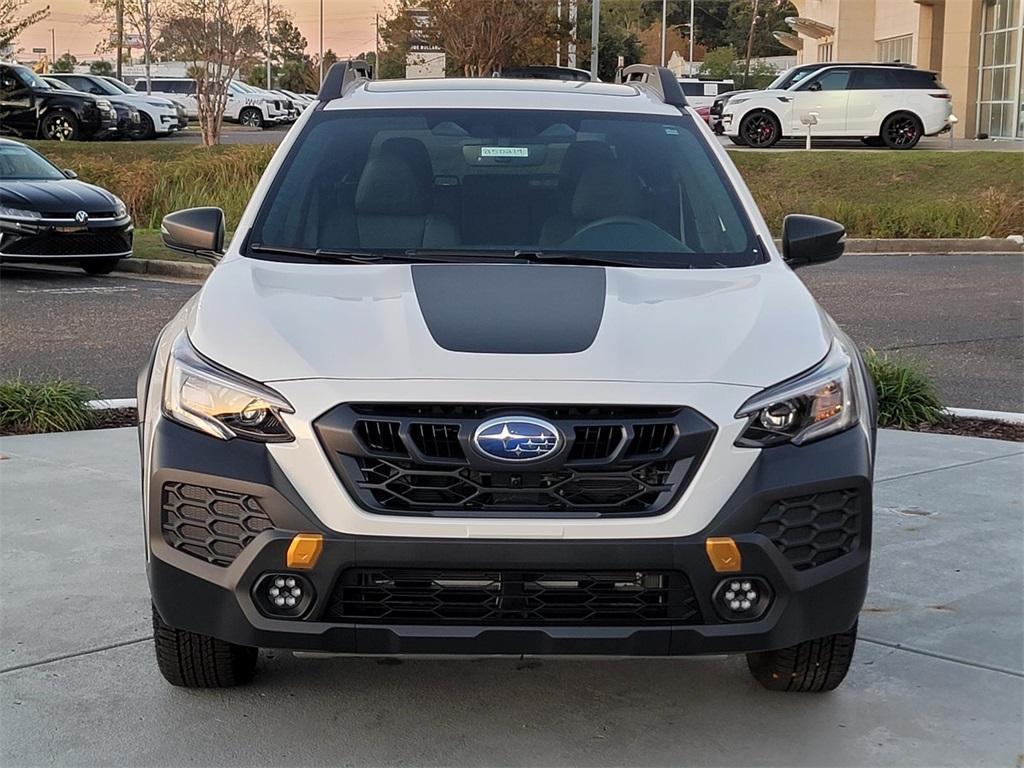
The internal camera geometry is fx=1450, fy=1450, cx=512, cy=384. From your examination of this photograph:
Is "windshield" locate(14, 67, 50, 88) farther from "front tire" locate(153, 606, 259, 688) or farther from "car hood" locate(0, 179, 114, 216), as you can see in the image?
"front tire" locate(153, 606, 259, 688)

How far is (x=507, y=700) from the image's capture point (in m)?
4.05

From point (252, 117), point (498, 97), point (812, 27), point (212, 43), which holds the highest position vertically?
point (812, 27)

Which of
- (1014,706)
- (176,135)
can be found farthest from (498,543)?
(176,135)

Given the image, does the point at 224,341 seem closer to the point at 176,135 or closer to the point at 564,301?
the point at 564,301

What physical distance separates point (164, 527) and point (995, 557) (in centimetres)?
332

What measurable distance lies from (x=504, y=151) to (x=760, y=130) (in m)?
27.0

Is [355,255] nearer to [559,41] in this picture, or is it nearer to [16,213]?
[16,213]

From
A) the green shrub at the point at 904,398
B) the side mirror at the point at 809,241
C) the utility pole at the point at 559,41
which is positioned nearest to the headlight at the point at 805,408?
the side mirror at the point at 809,241

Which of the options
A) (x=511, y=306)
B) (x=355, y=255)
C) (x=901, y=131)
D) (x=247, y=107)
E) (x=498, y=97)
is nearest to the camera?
(x=511, y=306)

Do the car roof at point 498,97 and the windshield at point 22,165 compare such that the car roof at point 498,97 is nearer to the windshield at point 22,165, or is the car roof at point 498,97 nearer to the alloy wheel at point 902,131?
the windshield at point 22,165

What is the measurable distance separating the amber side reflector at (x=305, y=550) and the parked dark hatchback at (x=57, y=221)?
1232 centimetres

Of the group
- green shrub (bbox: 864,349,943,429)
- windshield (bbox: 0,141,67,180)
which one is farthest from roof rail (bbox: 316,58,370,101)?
windshield (bbox: 0,141,67,180)

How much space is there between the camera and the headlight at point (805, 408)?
11.2 feet

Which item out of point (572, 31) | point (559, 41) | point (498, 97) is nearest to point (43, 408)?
point (498, 97)
